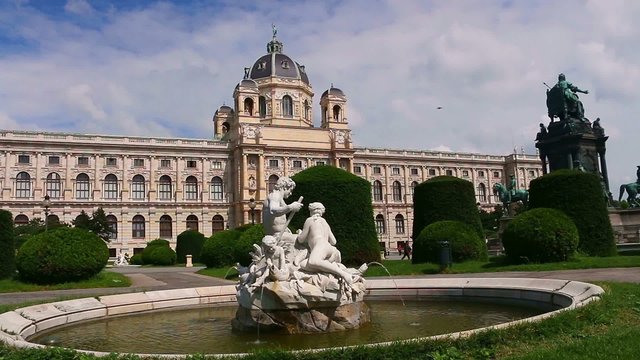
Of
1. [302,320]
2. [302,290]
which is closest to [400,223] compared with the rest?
[302,320]

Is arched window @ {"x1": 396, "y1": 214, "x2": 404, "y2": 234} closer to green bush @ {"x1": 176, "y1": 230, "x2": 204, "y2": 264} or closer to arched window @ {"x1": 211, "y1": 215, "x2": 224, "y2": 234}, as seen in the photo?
arched window @ {"x1": 211, "y1": 215, "x2": 224, "y2": 234}

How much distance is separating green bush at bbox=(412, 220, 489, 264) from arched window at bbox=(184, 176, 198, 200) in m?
51.9

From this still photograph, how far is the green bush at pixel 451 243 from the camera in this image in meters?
19.9

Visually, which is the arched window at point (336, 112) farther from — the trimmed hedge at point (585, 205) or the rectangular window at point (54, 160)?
the trimmed hedge at point (585, 205)

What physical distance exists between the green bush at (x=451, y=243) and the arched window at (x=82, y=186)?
53.4 metres

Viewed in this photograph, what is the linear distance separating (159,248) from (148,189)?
89.8ft

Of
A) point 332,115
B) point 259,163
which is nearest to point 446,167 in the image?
point 332,115

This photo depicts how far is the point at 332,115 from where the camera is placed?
248ft

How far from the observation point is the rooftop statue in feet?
90.3

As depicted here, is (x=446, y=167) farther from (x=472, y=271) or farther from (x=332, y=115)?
(x=472, y=271)

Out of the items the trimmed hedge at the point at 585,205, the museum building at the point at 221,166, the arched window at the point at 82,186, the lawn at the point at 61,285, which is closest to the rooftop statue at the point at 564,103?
the trimmed hedge at the point at 585,205

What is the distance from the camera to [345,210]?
21.5 metres

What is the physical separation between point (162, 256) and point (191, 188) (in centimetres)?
2959

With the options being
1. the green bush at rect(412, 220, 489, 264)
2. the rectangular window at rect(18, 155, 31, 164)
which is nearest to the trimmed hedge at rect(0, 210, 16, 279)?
the green bush at rect(412, 220, 489, 264)
